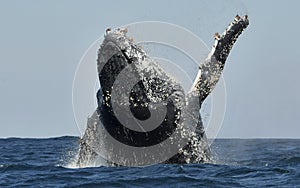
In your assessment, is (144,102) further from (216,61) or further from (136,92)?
(216,61)

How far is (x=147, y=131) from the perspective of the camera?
39.7 feet

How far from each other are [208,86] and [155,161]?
169 centimetres

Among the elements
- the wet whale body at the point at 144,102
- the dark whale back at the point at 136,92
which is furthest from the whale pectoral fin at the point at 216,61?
the dark whale back at the point at 136,92

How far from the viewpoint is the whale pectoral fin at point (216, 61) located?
43.7ft

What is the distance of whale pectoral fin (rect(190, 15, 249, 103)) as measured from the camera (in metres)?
13.3

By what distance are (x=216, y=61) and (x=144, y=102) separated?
6.67 ft

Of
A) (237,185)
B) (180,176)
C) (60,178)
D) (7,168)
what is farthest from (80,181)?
(7,168)

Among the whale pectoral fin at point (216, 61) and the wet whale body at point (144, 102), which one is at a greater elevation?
the whale pectoral fin at point (216, 61)

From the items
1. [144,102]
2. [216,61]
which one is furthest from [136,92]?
[216,61]

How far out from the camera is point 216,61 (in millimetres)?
13383

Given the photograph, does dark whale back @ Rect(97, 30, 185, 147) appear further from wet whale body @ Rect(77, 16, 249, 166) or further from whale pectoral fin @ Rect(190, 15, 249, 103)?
whale pectoral fin @ Rect(190, 15, 249, 103)

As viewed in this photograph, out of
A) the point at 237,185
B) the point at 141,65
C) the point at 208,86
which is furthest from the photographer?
the point at 208,86

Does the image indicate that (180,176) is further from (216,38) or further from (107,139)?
(216,38)

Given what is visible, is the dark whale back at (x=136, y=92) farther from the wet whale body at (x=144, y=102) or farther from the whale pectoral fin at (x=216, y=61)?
the whale pectoral fin at (x=216, y=61)
